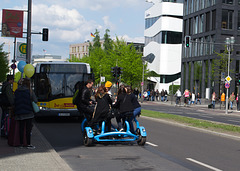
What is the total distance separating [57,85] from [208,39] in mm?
44403

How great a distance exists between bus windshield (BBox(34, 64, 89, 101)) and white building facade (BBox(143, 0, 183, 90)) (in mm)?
Result: 63089

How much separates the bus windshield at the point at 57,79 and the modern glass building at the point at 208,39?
34.7 meters

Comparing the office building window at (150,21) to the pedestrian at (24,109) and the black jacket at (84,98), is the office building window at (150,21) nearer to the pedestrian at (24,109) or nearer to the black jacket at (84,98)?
the black jacket at (84,98)

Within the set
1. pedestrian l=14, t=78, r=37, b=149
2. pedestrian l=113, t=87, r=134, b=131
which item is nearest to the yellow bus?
pedestrian l=113, t=87, r=134, b=131

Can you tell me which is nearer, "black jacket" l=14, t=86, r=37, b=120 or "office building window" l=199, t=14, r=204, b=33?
"black jacket" l=14, t=86, r=37, b=120

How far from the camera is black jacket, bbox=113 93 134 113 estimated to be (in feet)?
38.8

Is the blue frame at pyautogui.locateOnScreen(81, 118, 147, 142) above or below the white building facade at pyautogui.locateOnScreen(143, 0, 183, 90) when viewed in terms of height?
below

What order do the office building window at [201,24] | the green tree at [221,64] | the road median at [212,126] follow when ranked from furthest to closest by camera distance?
the office building window at [201,24] → the green tree at [221,64] → the road median at [212,126]

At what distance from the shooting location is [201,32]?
6247 centimetres

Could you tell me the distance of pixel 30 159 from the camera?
8.28 meters

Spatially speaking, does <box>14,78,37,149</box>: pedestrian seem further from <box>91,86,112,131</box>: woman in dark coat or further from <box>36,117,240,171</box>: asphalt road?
<box>91,86,112,131</box>: woman in dark coat

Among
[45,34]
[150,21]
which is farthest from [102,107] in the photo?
[150,21]

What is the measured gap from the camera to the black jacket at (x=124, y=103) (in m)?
11.8

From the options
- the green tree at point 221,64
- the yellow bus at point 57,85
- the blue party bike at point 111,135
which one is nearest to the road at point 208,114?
the yellow bus at point 57,85
